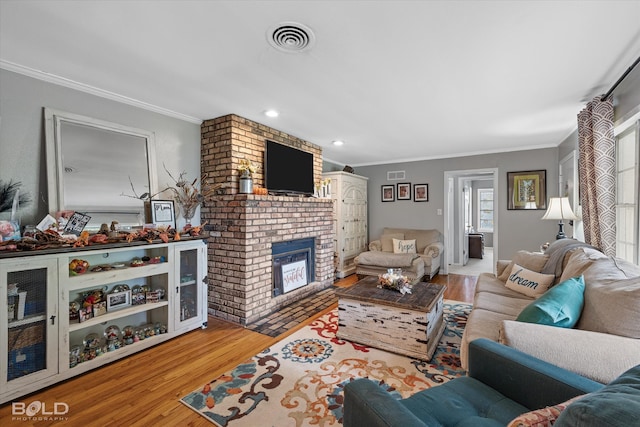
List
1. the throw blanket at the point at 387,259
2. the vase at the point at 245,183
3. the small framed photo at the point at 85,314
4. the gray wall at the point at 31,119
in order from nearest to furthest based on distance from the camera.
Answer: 1. the gray wall at the point at 31,119
2. the small framed photo at the point at 85,314
3. the vase at the point at 245,183
4. the throw blanket at the point at 387,259

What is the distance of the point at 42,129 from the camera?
226cm

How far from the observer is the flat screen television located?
366cm

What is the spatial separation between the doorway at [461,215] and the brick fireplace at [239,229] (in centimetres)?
356

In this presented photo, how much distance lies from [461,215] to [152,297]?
6.39 meters

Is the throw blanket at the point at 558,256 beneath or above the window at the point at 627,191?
beneath

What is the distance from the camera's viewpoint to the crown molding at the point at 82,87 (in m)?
2.12

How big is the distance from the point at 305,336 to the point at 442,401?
1.78 m

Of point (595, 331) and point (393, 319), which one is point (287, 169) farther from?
point (595, 331)

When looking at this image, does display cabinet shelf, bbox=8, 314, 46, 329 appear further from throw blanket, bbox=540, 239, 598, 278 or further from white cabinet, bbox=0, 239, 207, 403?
throw blanket, bbox=540, 239, 598, 278

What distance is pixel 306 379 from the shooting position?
2.07m

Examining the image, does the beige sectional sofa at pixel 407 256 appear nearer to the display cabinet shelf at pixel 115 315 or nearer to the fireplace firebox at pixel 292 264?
the fireplace firebox at pixel 292 264

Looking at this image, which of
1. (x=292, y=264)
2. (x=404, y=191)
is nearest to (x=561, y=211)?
(x=404, y=191)

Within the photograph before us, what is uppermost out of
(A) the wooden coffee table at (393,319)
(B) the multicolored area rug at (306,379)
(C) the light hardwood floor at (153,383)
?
(A) the wooden coffee table at (393,319)

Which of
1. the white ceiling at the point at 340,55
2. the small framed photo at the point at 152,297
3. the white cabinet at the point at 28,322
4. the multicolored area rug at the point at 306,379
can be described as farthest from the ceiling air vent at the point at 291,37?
the small framed photo at the point at 152,297
